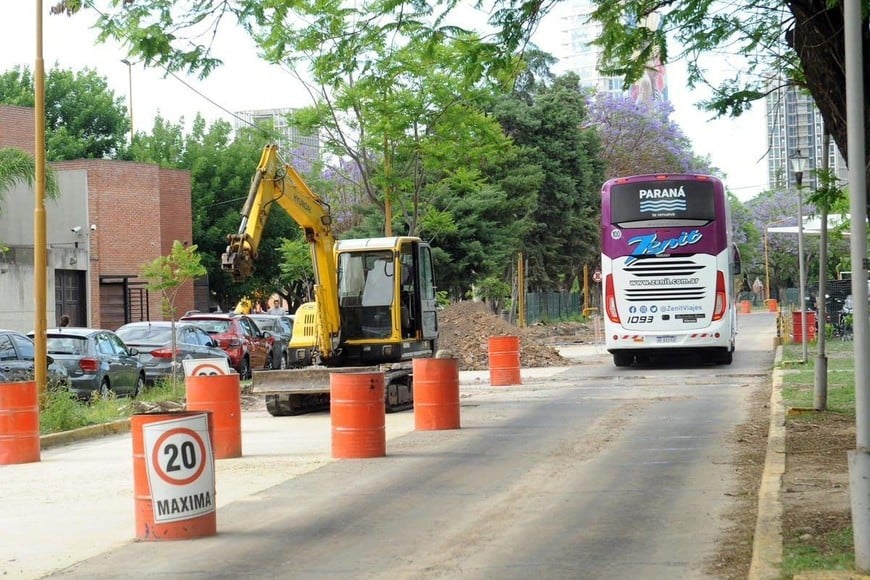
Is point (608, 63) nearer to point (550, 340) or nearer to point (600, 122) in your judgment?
point (550, 340)

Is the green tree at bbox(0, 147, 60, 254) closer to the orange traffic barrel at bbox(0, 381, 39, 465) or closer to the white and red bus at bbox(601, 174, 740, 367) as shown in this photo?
the white and red bus at bbox(601, 174, 740, 367)

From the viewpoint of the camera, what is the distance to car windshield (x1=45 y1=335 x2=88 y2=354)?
24203 mm

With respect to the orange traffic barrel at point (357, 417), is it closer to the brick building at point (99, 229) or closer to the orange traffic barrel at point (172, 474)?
the orange traffic barrel at point (172, 474)

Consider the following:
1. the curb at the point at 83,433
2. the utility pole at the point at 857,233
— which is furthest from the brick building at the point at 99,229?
the utility pole at the point at 857,233

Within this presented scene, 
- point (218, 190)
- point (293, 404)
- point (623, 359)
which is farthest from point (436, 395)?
point (218, 190)

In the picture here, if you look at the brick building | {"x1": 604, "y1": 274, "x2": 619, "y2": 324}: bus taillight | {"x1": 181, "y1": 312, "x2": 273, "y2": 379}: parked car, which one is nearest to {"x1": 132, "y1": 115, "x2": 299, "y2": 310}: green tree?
the brick building

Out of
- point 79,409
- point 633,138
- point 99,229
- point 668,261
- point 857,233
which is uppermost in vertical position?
point 633,138

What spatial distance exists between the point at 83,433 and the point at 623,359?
58.8 ft

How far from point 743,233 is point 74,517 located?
108200 mm

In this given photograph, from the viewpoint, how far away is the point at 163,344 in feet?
96.1

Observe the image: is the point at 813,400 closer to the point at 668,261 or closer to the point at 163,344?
the point at 668,261

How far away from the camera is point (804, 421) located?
17125mm

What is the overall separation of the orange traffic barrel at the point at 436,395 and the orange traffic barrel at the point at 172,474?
799cm

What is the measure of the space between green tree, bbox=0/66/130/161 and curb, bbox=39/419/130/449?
47.9 meters
